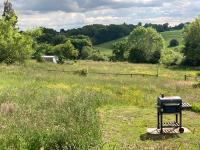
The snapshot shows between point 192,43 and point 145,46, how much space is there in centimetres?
1766

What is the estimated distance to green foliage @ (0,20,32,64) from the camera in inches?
2043

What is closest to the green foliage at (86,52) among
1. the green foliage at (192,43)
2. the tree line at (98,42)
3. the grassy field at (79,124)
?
the tree line at (98,42)

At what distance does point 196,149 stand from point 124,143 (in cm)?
190

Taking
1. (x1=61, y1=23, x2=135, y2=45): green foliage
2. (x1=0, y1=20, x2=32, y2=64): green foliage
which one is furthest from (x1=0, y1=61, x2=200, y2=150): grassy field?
(x1=61, y1=23, x2=135, y2=45): green foliage

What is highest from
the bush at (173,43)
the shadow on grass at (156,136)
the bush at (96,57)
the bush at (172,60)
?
the shadow on grass at (156,136)

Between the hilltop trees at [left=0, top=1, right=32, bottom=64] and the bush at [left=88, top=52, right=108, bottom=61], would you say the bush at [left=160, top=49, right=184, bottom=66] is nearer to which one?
the hilltop trees at [left=0, top=1, right=32, bottom=64]

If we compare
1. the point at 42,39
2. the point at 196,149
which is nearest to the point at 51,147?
the point at 196,149

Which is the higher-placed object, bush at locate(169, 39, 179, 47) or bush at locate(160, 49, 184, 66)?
bush at locate(169, 39, 179, 47)

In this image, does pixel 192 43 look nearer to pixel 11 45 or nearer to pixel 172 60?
pixel 172 60

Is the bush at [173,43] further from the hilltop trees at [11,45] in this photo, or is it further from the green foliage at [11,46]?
the green foliage at [11,46]

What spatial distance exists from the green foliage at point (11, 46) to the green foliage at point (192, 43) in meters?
33.7

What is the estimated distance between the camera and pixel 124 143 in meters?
11.3

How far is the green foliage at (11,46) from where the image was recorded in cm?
5190

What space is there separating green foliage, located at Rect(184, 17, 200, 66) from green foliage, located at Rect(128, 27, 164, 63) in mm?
12340
